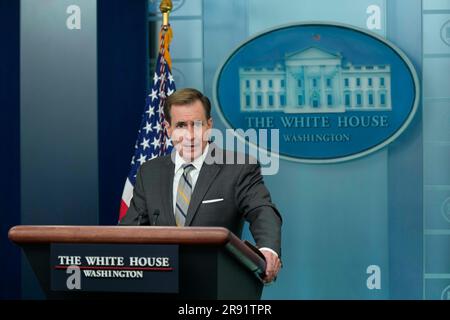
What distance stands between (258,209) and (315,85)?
192 centimetres

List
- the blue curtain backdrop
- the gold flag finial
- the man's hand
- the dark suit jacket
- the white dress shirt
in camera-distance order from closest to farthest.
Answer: the man's hand, the dark suit jacket, the white dress shirt, the gold flag finial, the blue curtain backdrop

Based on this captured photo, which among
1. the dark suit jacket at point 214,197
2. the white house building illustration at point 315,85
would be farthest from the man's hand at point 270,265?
the white house building illustration at point 315,85

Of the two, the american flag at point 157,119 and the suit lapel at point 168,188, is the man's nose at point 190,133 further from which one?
the american flag at point 157,119

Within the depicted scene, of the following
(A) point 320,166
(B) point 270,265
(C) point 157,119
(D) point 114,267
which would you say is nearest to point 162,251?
(D) point 114,267

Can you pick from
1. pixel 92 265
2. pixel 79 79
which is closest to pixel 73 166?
pixel 79 79

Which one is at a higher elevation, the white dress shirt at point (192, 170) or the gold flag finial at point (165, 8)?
the gold flag finial at point (165, 8)

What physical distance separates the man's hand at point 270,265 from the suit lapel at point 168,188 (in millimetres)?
409

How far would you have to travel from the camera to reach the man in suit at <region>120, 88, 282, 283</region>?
2.55m

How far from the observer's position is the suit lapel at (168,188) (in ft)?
8.39

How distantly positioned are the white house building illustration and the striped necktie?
1.73m

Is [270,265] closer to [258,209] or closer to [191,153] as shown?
[258,209]

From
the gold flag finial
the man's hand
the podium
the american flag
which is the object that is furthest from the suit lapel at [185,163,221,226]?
the gold flag finial

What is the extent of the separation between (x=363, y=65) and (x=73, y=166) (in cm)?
175

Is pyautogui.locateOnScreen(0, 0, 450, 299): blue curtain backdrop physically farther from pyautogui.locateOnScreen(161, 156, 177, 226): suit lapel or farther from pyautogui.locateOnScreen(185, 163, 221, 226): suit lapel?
pyautogui.locateOnScreen(185, 163, 221, 226): suit lapel
